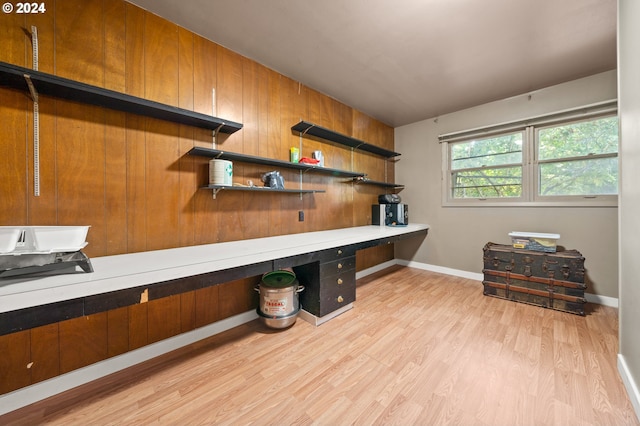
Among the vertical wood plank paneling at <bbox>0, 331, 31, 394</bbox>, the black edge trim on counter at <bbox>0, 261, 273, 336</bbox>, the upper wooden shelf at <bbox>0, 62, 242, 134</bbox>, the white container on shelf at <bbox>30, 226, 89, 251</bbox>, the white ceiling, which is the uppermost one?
the white ceiling

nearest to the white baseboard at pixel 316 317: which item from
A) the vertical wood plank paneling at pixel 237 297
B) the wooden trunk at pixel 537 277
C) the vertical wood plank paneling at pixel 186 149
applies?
the vertical wood plank paneling at pixel 237 297

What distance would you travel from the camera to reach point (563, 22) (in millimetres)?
1783

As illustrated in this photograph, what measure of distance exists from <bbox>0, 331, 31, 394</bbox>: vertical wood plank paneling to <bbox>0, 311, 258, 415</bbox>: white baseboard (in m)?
0.04

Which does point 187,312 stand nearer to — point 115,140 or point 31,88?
point 115,140

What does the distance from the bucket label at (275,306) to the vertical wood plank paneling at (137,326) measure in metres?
0.85

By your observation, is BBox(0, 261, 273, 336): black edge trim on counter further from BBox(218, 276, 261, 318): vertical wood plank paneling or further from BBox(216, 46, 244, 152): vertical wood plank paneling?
BBox(216, 46, 244, 152): vertical wood plank paneling

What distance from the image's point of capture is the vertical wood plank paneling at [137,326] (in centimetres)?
159

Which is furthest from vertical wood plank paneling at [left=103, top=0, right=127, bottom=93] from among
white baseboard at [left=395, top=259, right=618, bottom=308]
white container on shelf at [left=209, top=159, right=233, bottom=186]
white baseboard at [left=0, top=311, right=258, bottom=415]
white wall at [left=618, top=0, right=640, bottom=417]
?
white baseboard at [left=395, top=259, right=618, bottom=308]

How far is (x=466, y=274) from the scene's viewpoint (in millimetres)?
3402

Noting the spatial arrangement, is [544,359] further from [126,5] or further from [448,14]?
[126,5]

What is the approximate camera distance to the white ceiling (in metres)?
1.65

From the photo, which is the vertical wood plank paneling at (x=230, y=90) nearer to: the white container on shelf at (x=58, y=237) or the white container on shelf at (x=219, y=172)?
the white container on shelf at (x=219, y=172)

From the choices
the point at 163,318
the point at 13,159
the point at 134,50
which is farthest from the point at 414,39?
the point at 163,318

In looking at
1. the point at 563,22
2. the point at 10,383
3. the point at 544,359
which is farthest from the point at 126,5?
the point at 544,359
